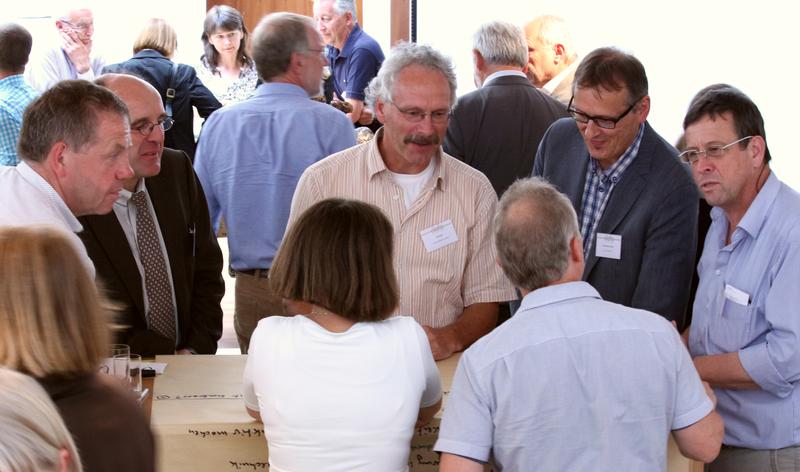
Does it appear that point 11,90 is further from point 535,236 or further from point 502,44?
point 535,236

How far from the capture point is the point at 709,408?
2082 millimetres

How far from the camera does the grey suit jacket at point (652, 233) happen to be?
2.93m

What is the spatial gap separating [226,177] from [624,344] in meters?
2.50

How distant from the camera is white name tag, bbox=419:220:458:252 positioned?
9.91 ft

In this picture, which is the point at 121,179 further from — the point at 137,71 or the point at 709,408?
the point at 137,71

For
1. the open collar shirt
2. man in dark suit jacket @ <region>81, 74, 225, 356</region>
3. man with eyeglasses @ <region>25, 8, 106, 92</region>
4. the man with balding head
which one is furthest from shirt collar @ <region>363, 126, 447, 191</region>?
man with eyeglasses @ <region>25, 8, 106, 92</region>

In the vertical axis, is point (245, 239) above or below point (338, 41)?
below

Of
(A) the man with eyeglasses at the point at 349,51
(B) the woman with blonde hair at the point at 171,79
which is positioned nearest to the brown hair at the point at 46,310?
(B) the woman with blonde hair at the point at 171,79

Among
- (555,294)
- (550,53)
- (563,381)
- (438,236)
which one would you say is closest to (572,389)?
(563,381)

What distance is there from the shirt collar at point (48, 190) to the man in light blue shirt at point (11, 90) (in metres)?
3.33

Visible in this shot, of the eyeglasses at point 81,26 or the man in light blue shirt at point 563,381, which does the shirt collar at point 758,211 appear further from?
the eyeglasses at point 81,26

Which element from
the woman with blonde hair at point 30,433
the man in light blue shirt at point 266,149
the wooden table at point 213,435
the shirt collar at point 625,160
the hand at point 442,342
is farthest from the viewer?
the man in light blue shirt at point 266,149

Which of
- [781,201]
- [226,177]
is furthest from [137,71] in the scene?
[781,201]

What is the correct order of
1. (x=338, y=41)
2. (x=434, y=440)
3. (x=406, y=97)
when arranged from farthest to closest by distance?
(x=338, y=41)
(x=406, y=97)
(x=434, y=440)
